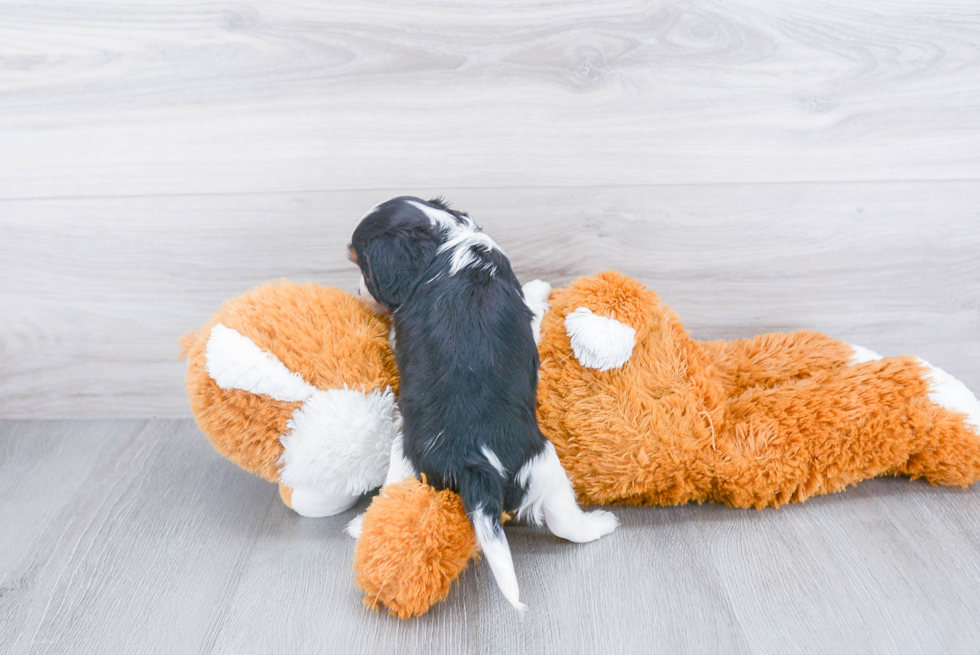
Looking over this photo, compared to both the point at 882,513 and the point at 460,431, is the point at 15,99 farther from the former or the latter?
the point at 882,513

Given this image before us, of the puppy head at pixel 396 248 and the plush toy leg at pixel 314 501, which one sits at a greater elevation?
the puppy head at pixel 396 248

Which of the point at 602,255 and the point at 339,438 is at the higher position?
the point at 602,255

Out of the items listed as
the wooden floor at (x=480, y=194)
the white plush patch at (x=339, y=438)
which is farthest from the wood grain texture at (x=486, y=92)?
the white plush patch at (x=339, y=438)

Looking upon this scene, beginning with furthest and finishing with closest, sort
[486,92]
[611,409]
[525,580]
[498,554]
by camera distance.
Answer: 1. [486,92]
2. [611,409]
3. [525,580]
4. [498,554]

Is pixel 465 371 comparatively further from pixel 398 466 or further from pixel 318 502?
pixel 318 502

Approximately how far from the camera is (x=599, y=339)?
42.1 inches

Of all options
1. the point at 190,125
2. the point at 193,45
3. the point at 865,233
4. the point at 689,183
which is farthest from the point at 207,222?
the point at 865,233

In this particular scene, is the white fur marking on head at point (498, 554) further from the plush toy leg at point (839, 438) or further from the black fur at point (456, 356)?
the plush toy leg at point (839, 438)

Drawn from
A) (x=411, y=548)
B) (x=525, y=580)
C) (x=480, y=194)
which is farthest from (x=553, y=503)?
(x=480, y=194)

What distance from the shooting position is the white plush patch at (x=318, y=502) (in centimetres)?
112

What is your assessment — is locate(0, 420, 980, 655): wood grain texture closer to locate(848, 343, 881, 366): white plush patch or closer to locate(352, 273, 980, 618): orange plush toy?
locate(352, 273, 980, 618): orange plush toy

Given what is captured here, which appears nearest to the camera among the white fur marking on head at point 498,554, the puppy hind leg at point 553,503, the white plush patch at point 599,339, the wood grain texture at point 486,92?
the white fur marking on head at point 498,554

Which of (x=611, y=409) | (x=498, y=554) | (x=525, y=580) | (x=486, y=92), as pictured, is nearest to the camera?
(x=498, y=554)

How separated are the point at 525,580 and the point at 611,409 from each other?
0.29m
